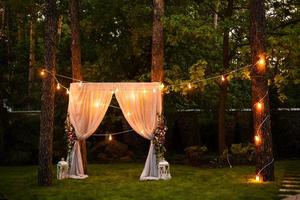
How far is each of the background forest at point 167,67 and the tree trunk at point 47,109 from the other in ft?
14.8

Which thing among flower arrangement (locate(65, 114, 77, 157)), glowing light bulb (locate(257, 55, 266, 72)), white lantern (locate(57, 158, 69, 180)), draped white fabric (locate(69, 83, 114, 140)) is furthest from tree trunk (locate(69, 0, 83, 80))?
glowing light bulb (locate(257, 55, 266, 72))

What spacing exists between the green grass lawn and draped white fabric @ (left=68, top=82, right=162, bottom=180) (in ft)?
3.24

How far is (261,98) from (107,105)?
4148 mm

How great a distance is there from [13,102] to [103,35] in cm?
424

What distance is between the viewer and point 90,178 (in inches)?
522

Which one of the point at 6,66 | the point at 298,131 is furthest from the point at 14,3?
the point at 298,131

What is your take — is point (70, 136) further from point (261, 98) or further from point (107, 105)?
point (261, 98)

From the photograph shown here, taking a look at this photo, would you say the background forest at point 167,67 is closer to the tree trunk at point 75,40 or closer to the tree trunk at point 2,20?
the tree trunk at point 2,20

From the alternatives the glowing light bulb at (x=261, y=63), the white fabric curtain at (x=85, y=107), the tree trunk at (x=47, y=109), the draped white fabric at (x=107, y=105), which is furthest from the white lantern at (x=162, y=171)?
the glowing light bulb at (x=261, y=63)

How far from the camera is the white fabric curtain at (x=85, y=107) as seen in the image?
43.8 ft

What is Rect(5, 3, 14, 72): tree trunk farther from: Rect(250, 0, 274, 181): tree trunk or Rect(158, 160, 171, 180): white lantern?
Rect(250, 0, 274, 181): tree trunk

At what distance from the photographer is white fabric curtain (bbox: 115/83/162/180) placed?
13043 millimetres

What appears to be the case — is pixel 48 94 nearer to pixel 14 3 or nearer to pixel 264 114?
pixel 264 114

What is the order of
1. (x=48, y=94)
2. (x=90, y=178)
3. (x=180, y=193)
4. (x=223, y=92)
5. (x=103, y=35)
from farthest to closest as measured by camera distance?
1. (x=103, y=35)
2. (x=223, y=92)
3. (x=90, y=178)
4. (x=48, y=94)
5. (x=180, y=193)
